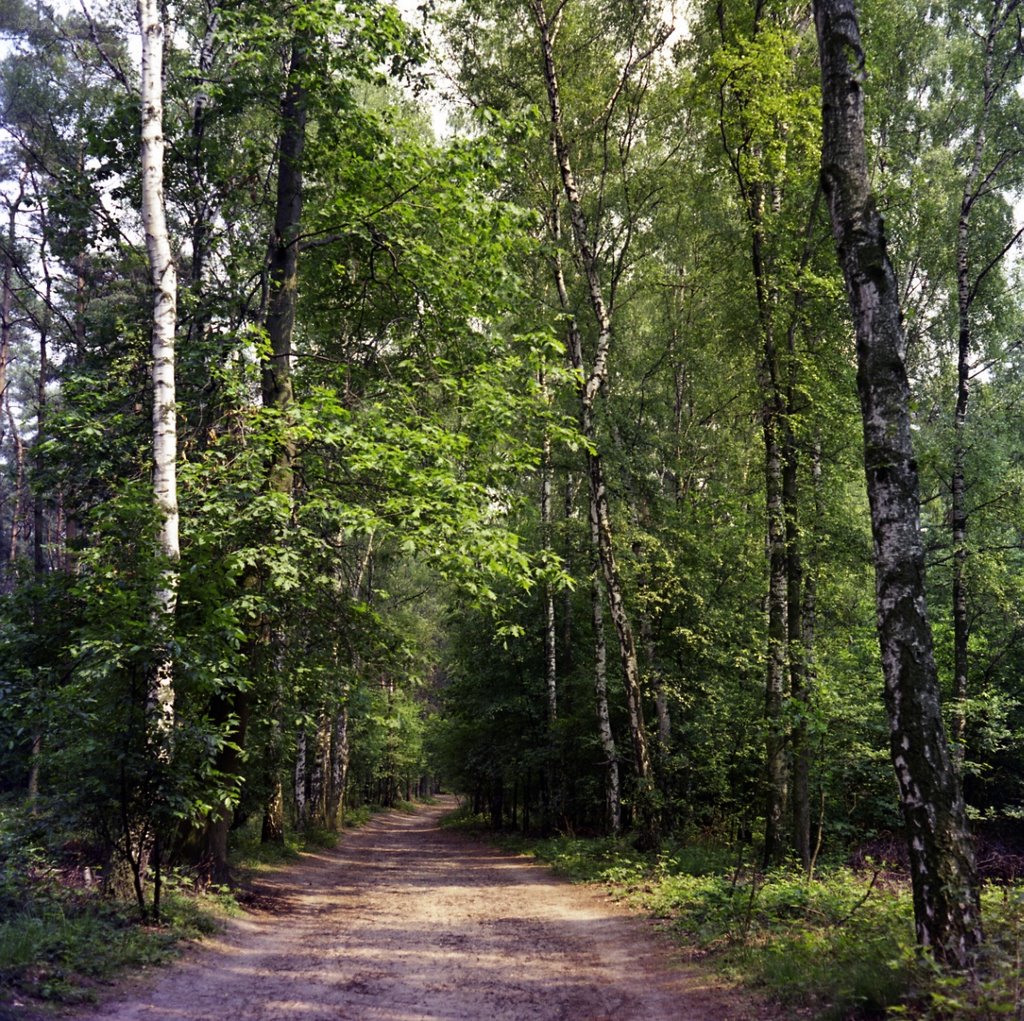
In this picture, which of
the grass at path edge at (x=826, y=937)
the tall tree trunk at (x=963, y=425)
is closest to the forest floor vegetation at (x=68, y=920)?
the grass at path edge at (x=826, y=937)

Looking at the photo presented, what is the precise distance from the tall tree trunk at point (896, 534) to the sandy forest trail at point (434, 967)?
1.64 meters

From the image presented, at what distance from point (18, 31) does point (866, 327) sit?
21.9m

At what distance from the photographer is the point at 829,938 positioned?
6.53 meters

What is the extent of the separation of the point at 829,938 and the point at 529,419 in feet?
25.0

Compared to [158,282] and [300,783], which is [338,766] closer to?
[300,783]

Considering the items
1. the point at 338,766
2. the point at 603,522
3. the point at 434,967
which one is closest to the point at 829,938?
the point at 434,967

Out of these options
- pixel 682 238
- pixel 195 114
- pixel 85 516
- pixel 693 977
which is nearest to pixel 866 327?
pixel 693 977

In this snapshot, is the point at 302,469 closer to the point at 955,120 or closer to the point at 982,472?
the point at 982,472

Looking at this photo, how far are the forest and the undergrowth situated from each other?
1.33ft

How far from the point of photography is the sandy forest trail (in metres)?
5.74

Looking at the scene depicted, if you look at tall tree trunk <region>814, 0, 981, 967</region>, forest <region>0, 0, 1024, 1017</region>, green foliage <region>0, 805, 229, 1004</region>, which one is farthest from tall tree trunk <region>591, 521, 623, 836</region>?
tall tree trunk <region>814, 0, 981, 967</region>

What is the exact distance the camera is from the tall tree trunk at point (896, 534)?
5.03 meters

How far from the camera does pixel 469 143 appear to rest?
10.8 metres

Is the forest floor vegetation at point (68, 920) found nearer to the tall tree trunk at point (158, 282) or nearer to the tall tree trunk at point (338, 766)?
the tall tree trunk at point (158, 282)
